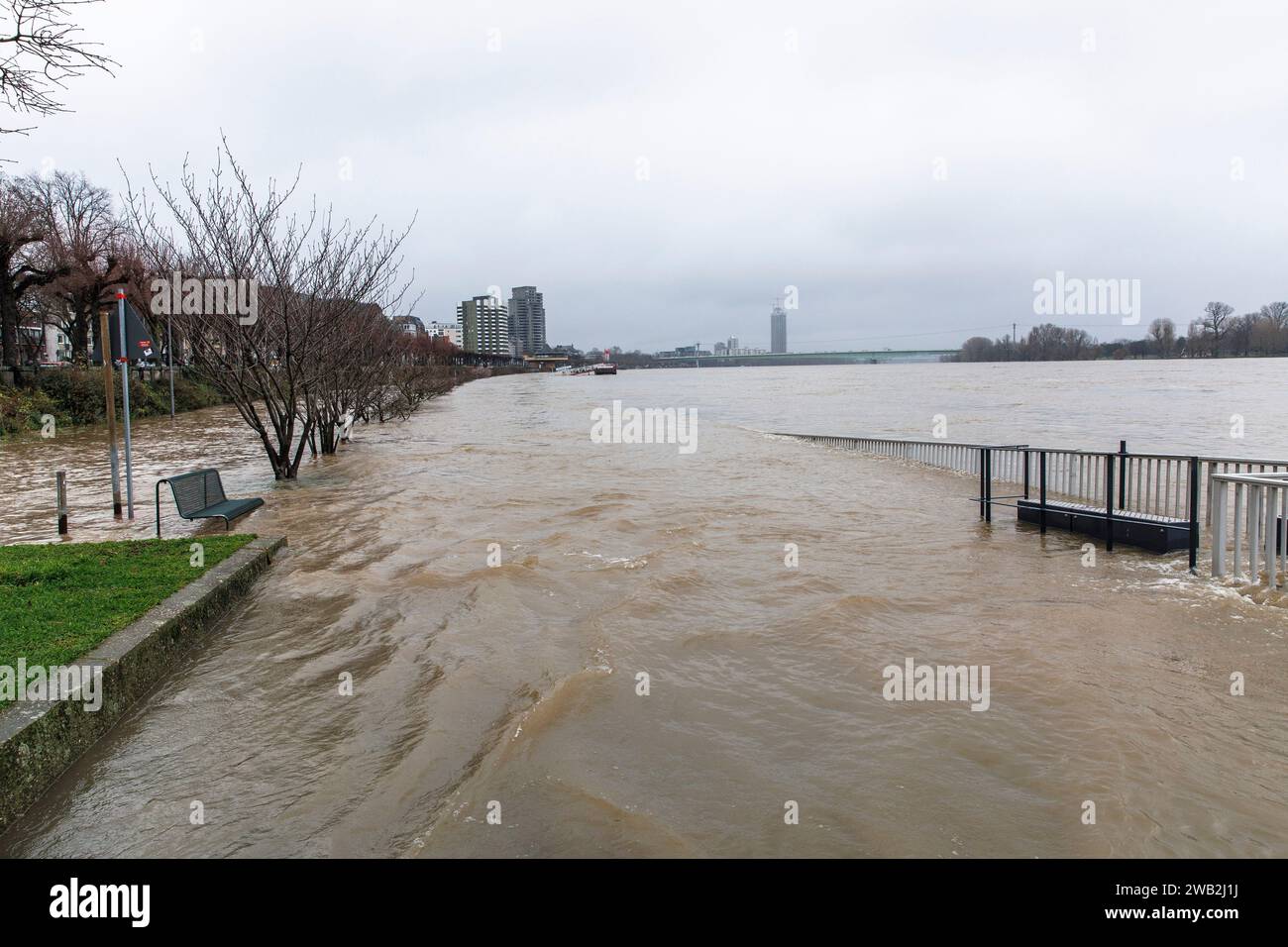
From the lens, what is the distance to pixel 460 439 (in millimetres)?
31344

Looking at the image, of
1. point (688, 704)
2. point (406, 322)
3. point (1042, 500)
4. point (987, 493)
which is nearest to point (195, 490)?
point (688, 704)

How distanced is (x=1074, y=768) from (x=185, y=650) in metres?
6.33

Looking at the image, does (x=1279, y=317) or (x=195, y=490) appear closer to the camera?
(x=195, y=490)

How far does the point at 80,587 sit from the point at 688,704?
536 centimetres

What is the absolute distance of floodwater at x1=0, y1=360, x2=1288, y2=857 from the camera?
164 inches

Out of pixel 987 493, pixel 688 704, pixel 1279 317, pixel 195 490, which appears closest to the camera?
pixel 688 704

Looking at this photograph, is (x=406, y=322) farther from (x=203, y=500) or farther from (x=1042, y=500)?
(x=1042, y=500)

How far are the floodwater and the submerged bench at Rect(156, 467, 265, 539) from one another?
1.86 ft

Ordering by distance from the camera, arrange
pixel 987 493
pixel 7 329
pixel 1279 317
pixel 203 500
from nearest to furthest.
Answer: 1. pixel 203 500
2. pixel 987 493
3. pixel 7 329
4. pixel 1279 317

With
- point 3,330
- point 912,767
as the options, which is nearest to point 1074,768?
point 912,767

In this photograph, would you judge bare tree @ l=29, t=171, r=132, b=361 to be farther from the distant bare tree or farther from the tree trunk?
the distant bare tree

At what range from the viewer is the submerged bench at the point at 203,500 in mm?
10883

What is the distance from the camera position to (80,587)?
7.18 metres
